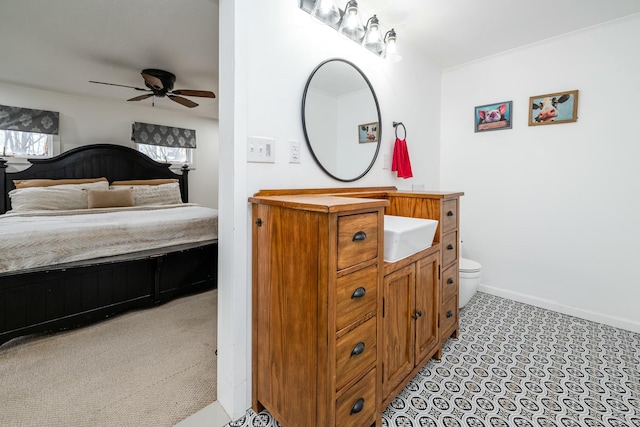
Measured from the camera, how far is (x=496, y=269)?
2795 mm

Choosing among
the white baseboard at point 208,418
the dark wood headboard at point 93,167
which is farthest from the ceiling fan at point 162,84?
the white baseboard at point 208,418

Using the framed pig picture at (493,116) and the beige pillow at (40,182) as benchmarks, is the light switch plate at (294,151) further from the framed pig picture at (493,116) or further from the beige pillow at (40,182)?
the beige pillow at (40,182)

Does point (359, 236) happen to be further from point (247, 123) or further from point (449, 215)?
point (449, 215)

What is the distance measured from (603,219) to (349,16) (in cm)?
249

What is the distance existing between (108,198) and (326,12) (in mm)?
3349

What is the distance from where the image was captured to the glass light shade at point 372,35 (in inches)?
71.4

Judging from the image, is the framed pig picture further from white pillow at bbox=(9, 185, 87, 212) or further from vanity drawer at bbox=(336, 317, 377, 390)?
white pillow at bbox=(9, 185, 87, 212)

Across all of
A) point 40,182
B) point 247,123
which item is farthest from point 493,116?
point 40,182

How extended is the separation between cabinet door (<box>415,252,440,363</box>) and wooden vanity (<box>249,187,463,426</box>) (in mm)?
18

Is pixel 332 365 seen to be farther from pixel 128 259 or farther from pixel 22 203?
pixel 22 203

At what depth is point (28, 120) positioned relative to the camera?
357 centimetres

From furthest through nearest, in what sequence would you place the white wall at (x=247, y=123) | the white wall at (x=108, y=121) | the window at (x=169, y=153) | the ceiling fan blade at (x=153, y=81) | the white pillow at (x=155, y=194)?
1. the window at (x=169, y=153)
2. the white pillow at (x=155, y=194)
3. the white wall at (x=108, y=121)
4. the ceiling fan blade at (x=153, y=81)
5. the white wall at (x=247, y=123)

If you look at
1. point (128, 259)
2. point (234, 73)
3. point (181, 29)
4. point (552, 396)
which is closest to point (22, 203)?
point (128, 259)

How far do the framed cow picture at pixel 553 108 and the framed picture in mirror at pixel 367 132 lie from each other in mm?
1542
